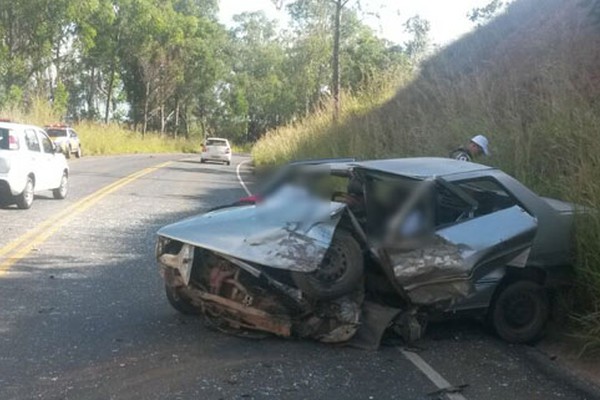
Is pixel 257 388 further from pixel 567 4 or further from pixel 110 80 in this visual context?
pixel 110 80

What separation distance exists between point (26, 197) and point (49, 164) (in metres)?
1.57

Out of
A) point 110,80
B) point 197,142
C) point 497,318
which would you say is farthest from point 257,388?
point 197,142

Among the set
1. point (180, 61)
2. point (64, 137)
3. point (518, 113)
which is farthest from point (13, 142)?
point (180, 61)

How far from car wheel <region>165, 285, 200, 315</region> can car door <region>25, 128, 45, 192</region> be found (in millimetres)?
8932

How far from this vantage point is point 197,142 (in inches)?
3155

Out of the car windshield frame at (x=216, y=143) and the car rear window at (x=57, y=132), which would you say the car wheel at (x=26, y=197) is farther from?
the car windshield frame at (x=216, y=143)

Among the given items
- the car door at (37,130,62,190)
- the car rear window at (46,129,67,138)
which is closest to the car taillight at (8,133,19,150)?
the car door at (37,130,62,190)

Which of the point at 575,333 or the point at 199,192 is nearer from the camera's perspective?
the point at 575,333

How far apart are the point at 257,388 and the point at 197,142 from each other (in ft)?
248

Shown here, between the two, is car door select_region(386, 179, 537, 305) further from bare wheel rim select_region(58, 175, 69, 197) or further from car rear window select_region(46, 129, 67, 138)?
car rear window select_region(46, 129, 67, 138)

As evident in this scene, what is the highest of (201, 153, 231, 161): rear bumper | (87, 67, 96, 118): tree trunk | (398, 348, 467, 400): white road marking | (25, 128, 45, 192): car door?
(87, 67, 96, 118): tree trunk

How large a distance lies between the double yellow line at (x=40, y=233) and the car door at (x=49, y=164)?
0.69 meters

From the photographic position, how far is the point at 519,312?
697 cm

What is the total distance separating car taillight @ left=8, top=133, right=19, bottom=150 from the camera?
14.8 metres
